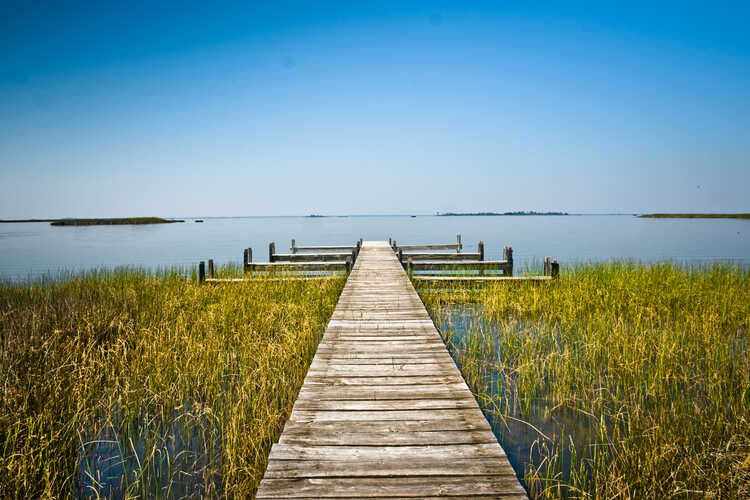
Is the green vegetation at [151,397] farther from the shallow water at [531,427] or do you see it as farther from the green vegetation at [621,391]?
the green vegetation at [621,391]

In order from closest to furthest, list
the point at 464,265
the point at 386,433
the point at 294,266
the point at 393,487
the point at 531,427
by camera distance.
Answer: the point at 393,487 → the point at 386,433 → the point at 531,427 → the point at 294,266 → the point at 464,265

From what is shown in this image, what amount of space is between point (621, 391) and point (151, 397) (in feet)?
19.1

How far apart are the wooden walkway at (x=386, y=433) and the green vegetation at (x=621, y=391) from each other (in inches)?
27.1

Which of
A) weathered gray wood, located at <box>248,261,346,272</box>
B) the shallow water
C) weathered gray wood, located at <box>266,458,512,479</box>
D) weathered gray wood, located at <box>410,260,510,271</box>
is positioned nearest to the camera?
weathered gray wood, located at <box>266,458,512,479</box>

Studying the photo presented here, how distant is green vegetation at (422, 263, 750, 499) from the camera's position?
10.0 ft

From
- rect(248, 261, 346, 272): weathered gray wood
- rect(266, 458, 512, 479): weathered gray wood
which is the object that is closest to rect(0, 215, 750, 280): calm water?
rect(248, 261, 346, 272): weathered gray wood

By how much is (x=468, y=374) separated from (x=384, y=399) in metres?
2.24

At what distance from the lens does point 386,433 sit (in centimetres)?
288

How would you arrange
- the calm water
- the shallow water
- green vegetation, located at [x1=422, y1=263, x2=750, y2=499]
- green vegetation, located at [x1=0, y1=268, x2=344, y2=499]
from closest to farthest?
green vegetation, located at [x1=422, y1=263, x2=750, y2=499] < green vegetation, located at [x1=0, y1=268, x2=344, y2=499] < the shallow water < the calm water

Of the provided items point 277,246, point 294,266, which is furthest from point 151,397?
point 277,246

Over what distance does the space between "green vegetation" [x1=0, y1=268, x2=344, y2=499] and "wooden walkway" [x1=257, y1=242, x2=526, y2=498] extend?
726mm

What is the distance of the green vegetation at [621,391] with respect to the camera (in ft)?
10.0

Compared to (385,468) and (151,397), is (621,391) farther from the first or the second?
(151,397)

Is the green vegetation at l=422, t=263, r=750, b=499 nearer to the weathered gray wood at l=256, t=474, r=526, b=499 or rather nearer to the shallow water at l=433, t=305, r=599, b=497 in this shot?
the shallow water at l=433, t=305, r=599, b=497
